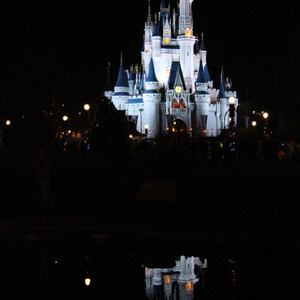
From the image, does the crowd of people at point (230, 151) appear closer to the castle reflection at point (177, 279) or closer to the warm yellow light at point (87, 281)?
the castle reflection at point (177, 279)

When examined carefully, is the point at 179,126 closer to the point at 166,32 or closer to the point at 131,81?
the point at 131,81

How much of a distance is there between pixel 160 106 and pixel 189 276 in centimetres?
7131

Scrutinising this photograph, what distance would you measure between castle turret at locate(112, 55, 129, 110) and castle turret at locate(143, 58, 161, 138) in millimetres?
5138

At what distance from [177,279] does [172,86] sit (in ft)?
236

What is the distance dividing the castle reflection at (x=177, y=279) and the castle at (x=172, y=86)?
215ft

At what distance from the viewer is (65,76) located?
2058cm

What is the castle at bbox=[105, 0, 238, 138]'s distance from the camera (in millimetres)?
82562

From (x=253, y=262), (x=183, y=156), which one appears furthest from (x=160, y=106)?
(x=253, y=262)

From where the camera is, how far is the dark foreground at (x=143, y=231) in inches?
472

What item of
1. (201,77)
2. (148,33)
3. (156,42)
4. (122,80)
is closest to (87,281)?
(201,77)

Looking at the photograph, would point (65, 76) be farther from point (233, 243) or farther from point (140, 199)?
point (233, 243)

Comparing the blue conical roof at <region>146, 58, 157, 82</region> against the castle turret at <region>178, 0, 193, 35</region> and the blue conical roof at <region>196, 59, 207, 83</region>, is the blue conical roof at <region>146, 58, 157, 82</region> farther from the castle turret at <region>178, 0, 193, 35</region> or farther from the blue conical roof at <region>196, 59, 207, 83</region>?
the castle turret at <region>178, 0, 193, 35</region>

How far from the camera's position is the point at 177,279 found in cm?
1238

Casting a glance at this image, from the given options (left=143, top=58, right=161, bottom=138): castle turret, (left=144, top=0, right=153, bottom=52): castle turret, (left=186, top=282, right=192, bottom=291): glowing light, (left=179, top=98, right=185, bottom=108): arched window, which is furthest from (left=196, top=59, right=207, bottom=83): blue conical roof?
(left=186, top=282, right=192, bottom=291): glowing light
